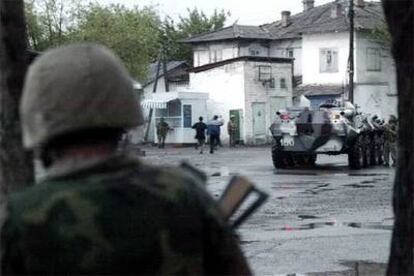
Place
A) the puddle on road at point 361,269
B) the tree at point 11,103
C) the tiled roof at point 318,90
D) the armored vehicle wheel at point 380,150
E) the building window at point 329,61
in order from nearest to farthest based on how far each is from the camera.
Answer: the tree at point 11,103, the puddle on road at point 361,269, the armored vehicle wheel at point 380,150, the tiled roof at point 318,90, the building window at point 329,61

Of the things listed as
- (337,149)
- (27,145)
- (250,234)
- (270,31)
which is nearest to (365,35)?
A: (270,31)

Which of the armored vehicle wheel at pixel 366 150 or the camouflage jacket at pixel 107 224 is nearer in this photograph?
the camouflage jacket at pixel 107 224

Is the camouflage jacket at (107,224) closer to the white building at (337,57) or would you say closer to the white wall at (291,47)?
the white building at (337,57)

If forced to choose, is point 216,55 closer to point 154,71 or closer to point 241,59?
point 154,71

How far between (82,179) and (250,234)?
11528 millimetres

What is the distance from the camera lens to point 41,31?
5194cm

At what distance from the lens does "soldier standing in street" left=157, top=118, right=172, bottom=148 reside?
5025 centimetres

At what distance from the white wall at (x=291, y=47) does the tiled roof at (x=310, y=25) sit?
401 mm

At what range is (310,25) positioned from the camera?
60469 mm

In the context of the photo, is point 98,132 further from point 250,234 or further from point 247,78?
point 247,78

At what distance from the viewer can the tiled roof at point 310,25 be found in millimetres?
58812

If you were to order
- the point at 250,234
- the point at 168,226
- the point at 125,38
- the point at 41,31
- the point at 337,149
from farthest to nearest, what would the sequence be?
the point at 125,38
the point at 41,31
the point at 337,149
the point at 250,234
the point at 168,226

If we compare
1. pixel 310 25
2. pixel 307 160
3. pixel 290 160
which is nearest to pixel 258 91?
pixel 310 25

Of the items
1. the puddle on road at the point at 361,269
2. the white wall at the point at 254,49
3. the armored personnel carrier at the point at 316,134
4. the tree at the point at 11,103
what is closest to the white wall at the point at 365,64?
the white wall at the point at 254,49
